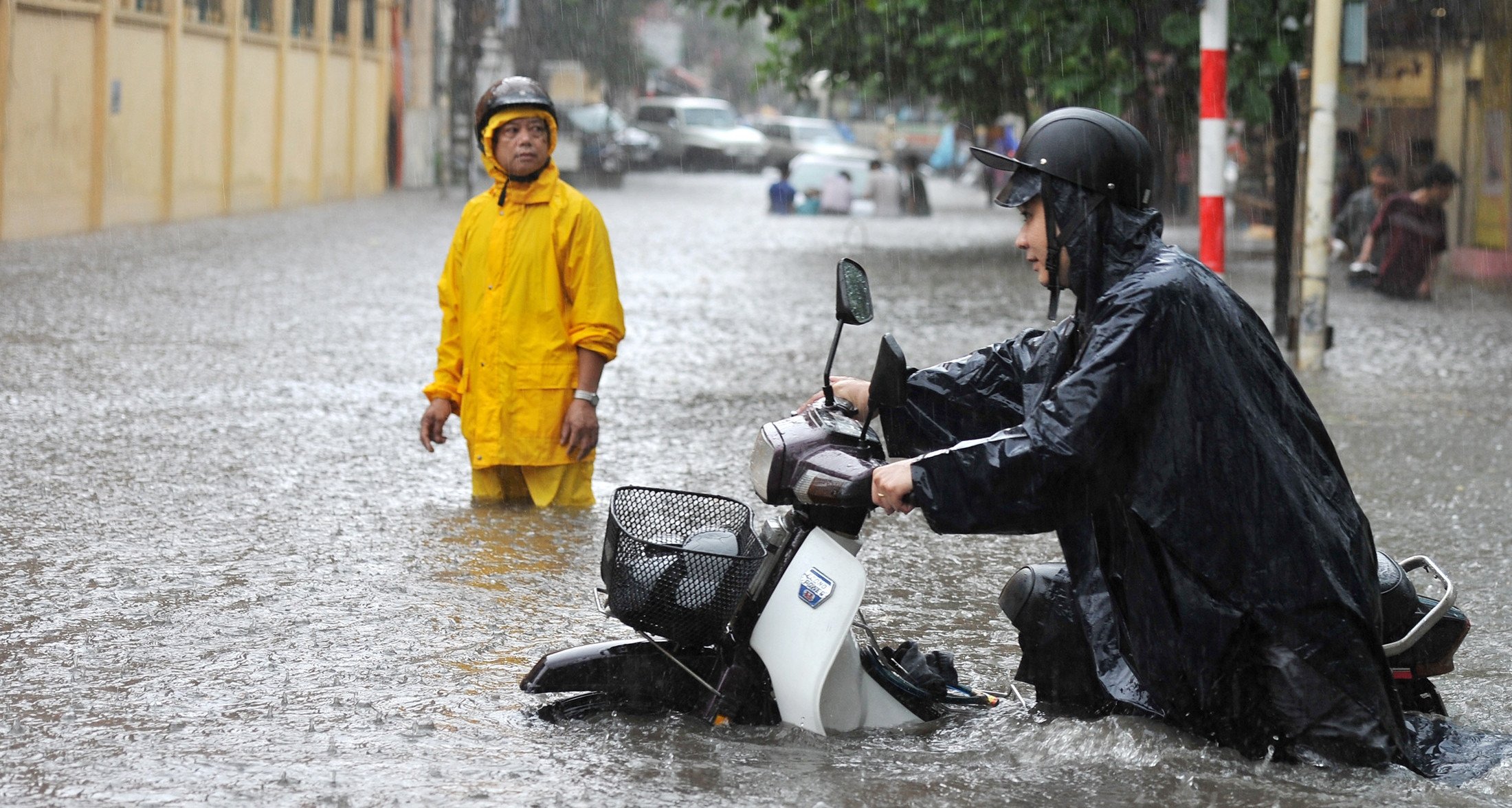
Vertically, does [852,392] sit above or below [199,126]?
below

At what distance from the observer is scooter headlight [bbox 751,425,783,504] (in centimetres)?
353

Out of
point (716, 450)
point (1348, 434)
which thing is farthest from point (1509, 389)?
point (716, 450)

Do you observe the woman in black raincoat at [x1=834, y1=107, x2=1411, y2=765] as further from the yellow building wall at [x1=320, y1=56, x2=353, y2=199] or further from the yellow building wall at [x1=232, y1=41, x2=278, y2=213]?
the yellow building wall at [x1=320, y1=56, x2=353, y2=199]

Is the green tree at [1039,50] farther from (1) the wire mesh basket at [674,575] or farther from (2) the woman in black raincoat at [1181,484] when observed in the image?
(1) the wire mesh basket at [674,575]

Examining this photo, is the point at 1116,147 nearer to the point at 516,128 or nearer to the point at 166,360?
the point at 516,128

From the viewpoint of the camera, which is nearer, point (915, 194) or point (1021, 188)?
point (1021, 188)

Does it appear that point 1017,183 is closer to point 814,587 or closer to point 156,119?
point 814,587

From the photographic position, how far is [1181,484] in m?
3.37

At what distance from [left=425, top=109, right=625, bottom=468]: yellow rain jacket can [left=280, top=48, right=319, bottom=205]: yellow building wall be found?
22803 mm

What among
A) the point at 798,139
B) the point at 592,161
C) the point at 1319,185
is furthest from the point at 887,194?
the point at 1319,185

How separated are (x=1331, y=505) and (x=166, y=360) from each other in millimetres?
8166

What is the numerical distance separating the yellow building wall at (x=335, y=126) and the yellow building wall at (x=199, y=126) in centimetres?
524

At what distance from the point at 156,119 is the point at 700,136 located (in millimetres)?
27173

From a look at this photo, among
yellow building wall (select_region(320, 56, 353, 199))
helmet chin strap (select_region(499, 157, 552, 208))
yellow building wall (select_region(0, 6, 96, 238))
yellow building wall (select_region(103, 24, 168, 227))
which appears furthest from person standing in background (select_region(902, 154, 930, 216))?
helmet chin strap (select_region(499, 157, 552, 208))
